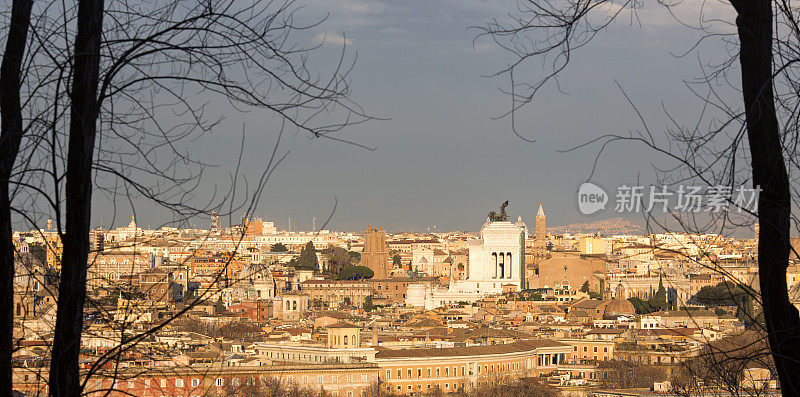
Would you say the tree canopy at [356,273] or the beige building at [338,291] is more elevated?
the tree canopy at [356,273]

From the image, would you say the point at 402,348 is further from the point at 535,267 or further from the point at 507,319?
the point at 535,267

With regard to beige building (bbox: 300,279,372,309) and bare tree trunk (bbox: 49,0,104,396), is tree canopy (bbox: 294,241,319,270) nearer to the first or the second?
beige building (bbox: 300,279,372,309)

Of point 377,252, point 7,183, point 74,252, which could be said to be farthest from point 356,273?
point 74,252

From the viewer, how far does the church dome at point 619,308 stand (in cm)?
4459

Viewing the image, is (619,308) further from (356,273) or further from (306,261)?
(306,261)

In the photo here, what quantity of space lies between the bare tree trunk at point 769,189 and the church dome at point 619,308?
4267cm

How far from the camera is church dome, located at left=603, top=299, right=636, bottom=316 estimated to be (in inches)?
1756

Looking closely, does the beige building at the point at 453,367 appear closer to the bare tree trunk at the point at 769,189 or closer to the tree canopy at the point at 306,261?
the bare tree trunk at the point at 769,189

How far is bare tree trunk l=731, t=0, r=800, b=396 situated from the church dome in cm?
4267

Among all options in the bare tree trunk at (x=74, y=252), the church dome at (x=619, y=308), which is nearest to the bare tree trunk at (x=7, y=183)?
the bare tree trunk at (x=74, y=252)

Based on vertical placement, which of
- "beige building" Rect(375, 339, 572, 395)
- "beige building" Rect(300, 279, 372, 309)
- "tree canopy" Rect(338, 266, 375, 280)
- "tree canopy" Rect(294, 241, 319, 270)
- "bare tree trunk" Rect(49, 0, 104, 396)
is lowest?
"beige building" Rect(375, 339, 572, 395)

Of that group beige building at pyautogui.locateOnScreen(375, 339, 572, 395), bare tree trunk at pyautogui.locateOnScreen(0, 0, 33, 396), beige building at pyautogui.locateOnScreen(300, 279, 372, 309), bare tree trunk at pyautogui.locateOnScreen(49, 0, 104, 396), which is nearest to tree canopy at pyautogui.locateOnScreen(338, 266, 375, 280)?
beige building at pyautogui.locateOnScreen(300, 279, 372, 309)

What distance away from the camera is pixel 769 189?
6.65ft

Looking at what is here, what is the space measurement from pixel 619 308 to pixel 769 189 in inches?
1741
